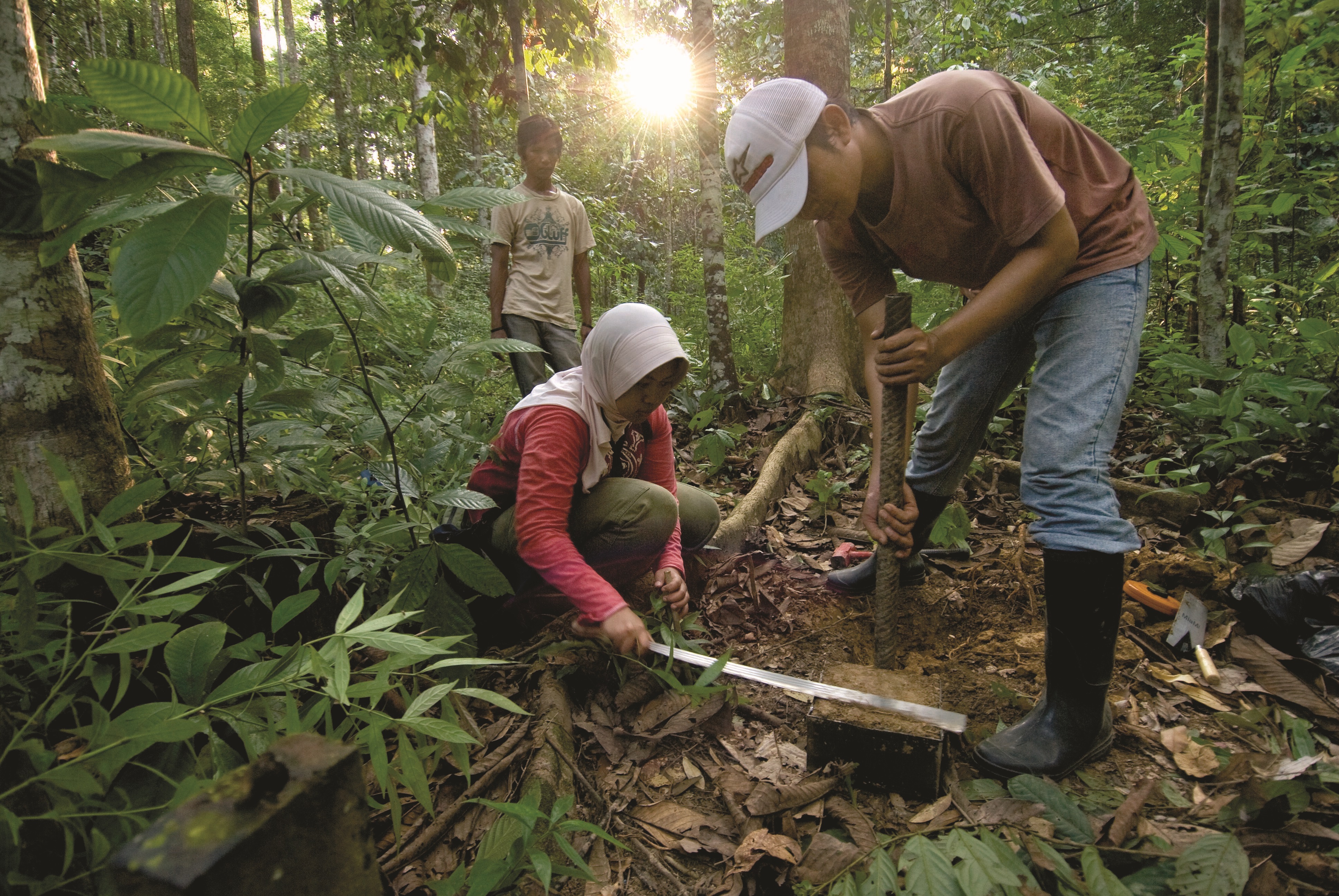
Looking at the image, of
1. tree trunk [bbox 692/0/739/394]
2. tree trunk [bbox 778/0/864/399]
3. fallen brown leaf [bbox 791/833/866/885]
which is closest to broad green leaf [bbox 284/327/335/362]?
fallen brown leaf [bbox 791/833/866/885]

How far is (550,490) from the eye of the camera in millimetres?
2232

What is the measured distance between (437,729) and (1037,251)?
1812 millimetres

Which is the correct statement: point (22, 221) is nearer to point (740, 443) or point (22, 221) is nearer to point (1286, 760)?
point (1286, 760)

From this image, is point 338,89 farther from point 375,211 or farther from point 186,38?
point 375,211

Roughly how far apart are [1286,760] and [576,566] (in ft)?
6.49

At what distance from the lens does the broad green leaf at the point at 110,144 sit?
44.0 inches

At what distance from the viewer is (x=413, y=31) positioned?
5.46 m

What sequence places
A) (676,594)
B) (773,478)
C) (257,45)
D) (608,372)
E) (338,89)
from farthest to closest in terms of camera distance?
(338,89) → (257,45) → (773,478) → (676,594) → (608,372)

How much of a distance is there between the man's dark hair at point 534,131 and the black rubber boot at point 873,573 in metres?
3.40

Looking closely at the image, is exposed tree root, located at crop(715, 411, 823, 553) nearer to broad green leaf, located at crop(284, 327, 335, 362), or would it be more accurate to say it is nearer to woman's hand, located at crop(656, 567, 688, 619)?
woman's hand, located at crop(656, 567, 688, 619)

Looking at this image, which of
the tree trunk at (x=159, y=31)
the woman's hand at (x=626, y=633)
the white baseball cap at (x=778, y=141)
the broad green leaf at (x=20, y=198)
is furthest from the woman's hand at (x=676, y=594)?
the tree trunk at (x=159, y=31)

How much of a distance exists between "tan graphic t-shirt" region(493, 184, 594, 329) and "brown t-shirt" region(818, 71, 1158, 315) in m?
3.00

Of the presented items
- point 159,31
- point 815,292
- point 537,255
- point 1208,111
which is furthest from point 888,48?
point 159,31

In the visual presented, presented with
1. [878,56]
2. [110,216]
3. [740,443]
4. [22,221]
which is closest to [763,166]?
[110,216]
